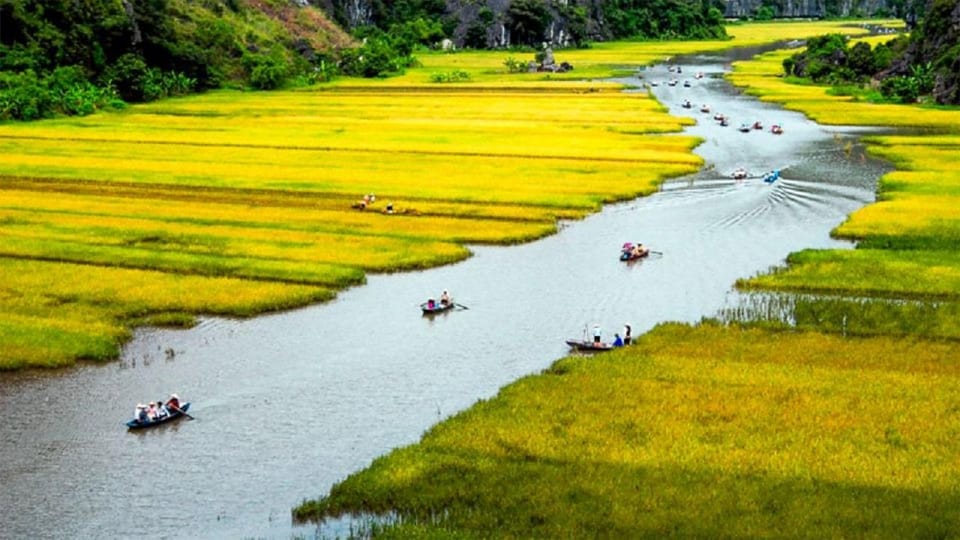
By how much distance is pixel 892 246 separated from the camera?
4375 cm

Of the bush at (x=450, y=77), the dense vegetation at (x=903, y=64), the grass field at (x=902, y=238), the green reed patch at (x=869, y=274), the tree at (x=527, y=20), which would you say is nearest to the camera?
the green reed patch at (x=869, y=274)

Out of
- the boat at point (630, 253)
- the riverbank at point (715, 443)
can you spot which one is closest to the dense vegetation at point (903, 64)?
the boat at point (630, 253)

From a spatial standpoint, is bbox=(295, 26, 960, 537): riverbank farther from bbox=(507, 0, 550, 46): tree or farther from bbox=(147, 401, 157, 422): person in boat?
bbox=(507, 0, 550, 46): tree

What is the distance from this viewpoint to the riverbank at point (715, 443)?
2106 cm

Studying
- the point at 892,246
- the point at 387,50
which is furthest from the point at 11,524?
the point at 387,50

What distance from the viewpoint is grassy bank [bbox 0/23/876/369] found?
1480 inches

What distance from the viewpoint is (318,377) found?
98.3 ft

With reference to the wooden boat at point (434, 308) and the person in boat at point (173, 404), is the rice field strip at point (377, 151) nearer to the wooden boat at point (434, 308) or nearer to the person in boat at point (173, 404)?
the wooden boat at point (434, 308)

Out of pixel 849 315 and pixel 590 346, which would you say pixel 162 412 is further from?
pixel 849 315

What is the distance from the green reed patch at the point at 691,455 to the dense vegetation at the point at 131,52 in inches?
2920

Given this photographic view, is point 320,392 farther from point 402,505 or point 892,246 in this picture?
point 892,246

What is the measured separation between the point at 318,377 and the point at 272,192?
2896 centimetres

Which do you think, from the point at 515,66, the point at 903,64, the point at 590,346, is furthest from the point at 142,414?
the point at 515,66

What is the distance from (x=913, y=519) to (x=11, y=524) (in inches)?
620
